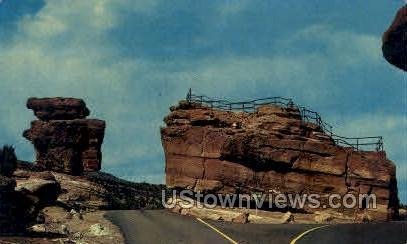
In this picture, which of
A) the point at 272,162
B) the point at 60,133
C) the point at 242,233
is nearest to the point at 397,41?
the point at 272,162

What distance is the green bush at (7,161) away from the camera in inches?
1452

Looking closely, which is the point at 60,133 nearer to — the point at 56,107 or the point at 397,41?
the point at 56,107

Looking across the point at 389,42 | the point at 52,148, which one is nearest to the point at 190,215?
the point at 389,42

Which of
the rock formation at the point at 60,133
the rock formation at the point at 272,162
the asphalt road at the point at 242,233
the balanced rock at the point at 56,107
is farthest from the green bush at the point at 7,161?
the balanced rock at the point at 56,107

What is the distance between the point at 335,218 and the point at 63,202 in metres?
22.0

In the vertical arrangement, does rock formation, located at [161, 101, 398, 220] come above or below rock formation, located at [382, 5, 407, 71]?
below

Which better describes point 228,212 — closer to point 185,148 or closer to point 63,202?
point 185,148

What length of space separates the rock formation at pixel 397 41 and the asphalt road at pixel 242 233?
11172 mm

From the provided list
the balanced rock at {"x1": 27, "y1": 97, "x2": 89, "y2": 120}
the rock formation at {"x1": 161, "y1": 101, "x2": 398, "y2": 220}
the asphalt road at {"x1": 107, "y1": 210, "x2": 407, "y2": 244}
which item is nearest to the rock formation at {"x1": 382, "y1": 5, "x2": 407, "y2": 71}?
the rock formation at {"x1": 161, "y1": 101, "x2": 398, "y2": 220}

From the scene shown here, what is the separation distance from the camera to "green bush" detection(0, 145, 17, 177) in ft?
121

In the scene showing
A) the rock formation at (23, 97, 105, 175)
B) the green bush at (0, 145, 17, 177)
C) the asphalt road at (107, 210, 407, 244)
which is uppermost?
the rock formation at (23, 97, 105, 175)

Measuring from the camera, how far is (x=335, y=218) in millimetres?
47094

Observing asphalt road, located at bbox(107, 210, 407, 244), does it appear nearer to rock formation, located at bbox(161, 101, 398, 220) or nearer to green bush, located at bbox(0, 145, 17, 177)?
green bush, located at bbox(0, 145, 17, 177)

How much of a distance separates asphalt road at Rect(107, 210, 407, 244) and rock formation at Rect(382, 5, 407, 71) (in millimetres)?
11172
